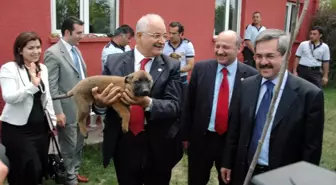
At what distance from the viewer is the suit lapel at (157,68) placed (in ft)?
9.44

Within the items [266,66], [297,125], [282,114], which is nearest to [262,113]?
[282,114]

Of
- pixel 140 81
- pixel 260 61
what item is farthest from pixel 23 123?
pixel 260 61

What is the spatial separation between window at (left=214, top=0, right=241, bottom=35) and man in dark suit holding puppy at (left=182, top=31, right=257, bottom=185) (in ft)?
25.9

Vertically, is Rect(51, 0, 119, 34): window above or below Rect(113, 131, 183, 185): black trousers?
above

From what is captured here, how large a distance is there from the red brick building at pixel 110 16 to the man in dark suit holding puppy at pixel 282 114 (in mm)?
4268

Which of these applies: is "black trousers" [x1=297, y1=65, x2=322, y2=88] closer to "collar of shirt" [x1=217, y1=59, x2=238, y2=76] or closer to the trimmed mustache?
"collar of shirt" [x1=217, y1=59, x2=238, y2=76]

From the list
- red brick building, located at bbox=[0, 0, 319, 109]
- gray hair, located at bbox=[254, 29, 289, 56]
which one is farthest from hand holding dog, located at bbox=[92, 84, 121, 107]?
red brick building, located at bbox=[0, 0, 319, 109]

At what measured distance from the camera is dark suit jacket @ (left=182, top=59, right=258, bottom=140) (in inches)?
142

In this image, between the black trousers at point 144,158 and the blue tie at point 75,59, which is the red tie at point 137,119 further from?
the blue tie at point 75,59

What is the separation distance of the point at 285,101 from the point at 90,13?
5.39m

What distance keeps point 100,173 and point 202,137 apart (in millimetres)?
2289

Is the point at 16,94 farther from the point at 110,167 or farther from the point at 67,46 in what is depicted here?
the point at 110,167

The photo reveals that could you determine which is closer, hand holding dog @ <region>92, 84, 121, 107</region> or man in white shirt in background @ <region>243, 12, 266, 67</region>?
hand holding dog @ <region>92, 84, 121, 107</region>

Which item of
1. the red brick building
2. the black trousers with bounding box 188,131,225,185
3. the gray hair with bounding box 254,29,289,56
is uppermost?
the red brick building
